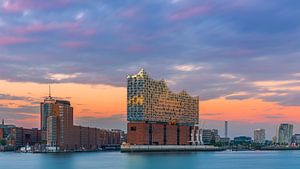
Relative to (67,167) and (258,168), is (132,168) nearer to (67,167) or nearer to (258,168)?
A: (67,167)

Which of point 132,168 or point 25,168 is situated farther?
point 25,168

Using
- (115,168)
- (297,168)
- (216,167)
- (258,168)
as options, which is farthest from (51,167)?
(297,168)

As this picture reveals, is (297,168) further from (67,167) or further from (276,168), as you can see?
(67,167)

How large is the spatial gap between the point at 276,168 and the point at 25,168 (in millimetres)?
52860

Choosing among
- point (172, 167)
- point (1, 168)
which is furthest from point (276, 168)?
point (1, 168)

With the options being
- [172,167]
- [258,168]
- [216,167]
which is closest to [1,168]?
[172,167]

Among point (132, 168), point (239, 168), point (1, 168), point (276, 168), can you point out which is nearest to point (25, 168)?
point (1, 168)

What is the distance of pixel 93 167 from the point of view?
124688 mm

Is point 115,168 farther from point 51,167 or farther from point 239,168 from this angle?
point 239,168

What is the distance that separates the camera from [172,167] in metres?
121

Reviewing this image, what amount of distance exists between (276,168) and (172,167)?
22241 mm

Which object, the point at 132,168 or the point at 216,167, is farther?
the point at 216,167

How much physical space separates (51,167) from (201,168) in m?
32.0

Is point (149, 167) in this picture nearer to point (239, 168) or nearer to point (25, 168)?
point (239, 168)
